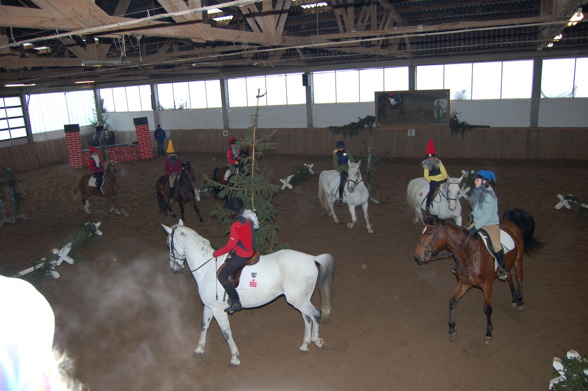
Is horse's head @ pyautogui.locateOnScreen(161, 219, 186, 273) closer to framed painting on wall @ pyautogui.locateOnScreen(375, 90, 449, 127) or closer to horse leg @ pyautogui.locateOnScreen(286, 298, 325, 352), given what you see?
horse leg @ pyautogui.locateOnScreen(286, 298, 325, 352)

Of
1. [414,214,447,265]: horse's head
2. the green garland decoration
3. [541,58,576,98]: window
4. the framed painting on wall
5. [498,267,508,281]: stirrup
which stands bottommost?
the green garland decoration

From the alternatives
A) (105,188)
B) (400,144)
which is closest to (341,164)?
(105,188)

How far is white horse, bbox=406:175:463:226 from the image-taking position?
31.7ft

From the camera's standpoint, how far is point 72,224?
14.1 m

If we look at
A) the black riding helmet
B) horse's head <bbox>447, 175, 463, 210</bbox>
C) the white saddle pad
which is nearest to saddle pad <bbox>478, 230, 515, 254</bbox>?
horse's head <bbox>447, 175, 463, 210</bbox>

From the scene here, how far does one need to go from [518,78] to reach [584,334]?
18594 millimetres

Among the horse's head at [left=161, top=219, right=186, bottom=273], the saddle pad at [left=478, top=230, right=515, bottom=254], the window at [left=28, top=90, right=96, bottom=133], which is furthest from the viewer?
the window at [left=28, top=90, right=96, bottom=133]

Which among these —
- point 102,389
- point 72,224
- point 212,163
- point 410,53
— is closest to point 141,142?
point 212,163

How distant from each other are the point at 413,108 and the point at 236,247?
55.5ft

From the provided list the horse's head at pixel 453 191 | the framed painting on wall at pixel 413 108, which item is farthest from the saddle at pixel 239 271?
the framed painting on wall at pixel 413 108

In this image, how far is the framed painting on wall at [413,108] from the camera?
67.1ft

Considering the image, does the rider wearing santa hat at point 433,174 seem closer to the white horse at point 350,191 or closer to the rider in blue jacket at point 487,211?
the white horse at point 350,191

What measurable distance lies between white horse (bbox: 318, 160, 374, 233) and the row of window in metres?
10.3

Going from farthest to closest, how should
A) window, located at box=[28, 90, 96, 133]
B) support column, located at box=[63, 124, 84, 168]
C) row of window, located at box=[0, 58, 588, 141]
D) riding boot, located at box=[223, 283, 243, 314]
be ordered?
window, located at box=[28, 90, 96, 133] < support column, located at box=[63, 124, 84, 168] < row of window, located at box=[0, 58, 588, 141] < riding boot, located at box=[223, 283, 243, 314]
